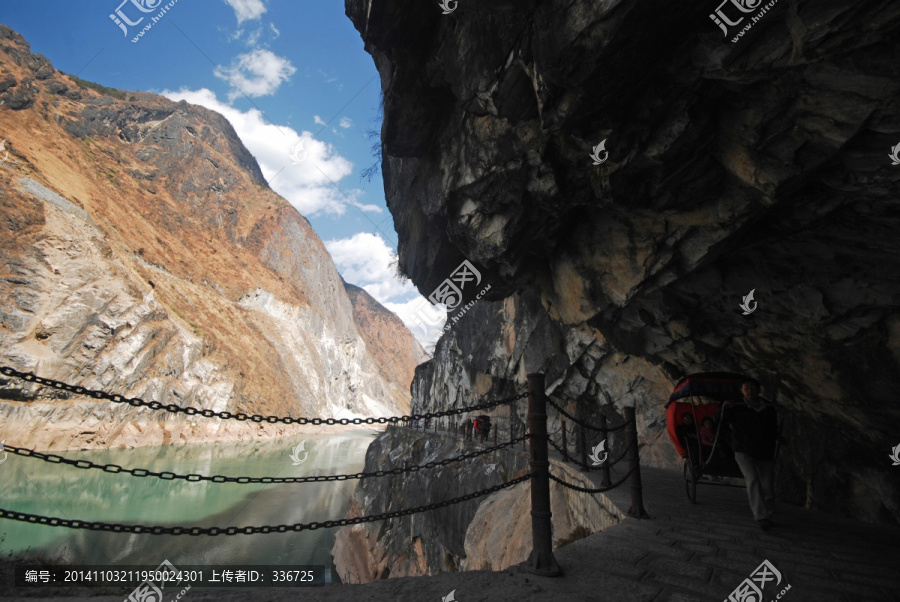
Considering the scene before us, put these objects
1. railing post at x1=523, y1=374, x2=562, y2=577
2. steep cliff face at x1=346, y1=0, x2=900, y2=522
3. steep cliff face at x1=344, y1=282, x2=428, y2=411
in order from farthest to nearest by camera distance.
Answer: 1. steep cliff face at x1=344, y1=282, x2=428, y2=411
2. steep cliff face at x1=346, y1=0, x2=900, y2=522
3. railing post at x1=523, y1=374, x2=562, y2=577

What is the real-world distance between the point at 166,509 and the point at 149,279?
92.4 ft

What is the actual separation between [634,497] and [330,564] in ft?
57.6

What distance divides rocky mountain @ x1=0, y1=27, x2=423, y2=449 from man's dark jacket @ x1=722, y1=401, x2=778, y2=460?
3464 cm

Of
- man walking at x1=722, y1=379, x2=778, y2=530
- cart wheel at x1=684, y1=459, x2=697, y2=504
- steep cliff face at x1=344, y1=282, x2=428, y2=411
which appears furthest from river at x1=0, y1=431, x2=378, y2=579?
steep cliff face at x1=344, y1=282, x2=428, y2=411

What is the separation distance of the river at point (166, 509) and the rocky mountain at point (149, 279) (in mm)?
4375

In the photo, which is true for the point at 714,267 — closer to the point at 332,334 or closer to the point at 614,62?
the point at 614,62

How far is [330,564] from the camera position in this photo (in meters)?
17.2

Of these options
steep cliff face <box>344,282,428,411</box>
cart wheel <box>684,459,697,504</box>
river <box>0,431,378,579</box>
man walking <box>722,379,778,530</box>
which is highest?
steep cliff face <box>344,282,428,411</box>

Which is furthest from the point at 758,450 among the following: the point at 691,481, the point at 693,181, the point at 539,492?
the point at 693,181

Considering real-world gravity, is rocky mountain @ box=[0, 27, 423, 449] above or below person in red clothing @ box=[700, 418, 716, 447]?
above

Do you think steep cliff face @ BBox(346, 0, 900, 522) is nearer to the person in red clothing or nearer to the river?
the person in red clothing

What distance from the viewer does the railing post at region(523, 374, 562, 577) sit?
252 centimetres

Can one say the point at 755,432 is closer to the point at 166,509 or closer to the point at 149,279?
the point at 166,509

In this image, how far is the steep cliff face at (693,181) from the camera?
443cm
